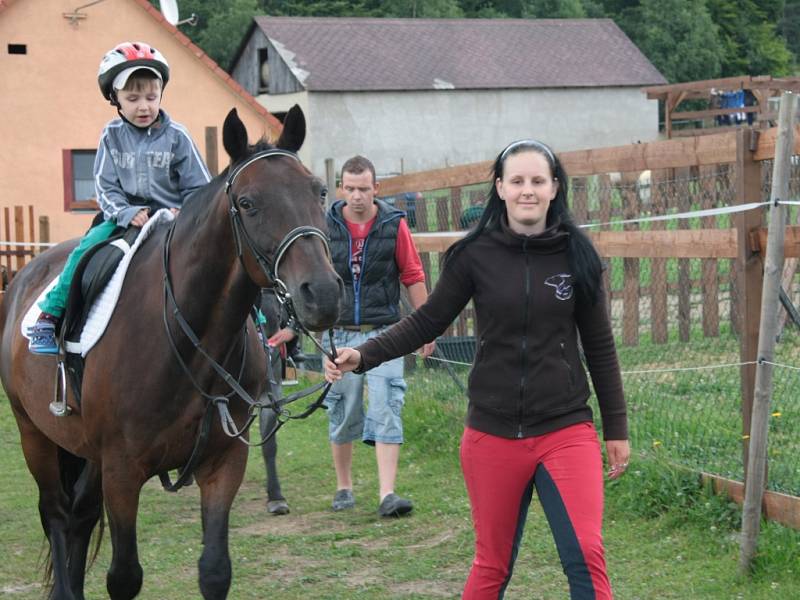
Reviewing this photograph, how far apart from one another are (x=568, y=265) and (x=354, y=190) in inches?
126

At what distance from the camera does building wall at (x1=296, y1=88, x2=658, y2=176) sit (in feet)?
162

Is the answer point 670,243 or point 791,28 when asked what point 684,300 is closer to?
point 670,243

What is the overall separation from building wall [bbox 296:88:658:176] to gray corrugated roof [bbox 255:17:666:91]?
579mm

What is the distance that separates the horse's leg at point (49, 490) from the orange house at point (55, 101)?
867 inches

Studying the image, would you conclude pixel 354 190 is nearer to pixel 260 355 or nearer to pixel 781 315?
pixel 260 355

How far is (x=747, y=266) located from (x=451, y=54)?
50829mm

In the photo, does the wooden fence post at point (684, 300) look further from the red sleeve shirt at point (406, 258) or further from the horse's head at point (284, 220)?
the horse's head at point (284, 220)

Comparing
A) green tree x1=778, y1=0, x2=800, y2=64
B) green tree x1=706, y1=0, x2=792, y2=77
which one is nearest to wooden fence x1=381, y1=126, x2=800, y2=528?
green tree x1=706, y1=0, x2=792, y2=77

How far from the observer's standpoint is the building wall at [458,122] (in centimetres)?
4928

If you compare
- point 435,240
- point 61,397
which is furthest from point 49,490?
point 435,240

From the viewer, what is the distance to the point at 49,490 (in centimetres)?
586

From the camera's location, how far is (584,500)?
11.8 ft

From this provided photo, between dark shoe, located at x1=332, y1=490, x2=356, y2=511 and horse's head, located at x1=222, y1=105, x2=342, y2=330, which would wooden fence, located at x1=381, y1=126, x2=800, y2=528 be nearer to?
dark shoe, located at x1=332, y1=490, x2=356, y2=511

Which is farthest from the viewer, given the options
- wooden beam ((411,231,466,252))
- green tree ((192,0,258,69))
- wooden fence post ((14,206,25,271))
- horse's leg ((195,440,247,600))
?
green tree ((192,0,258,69))
